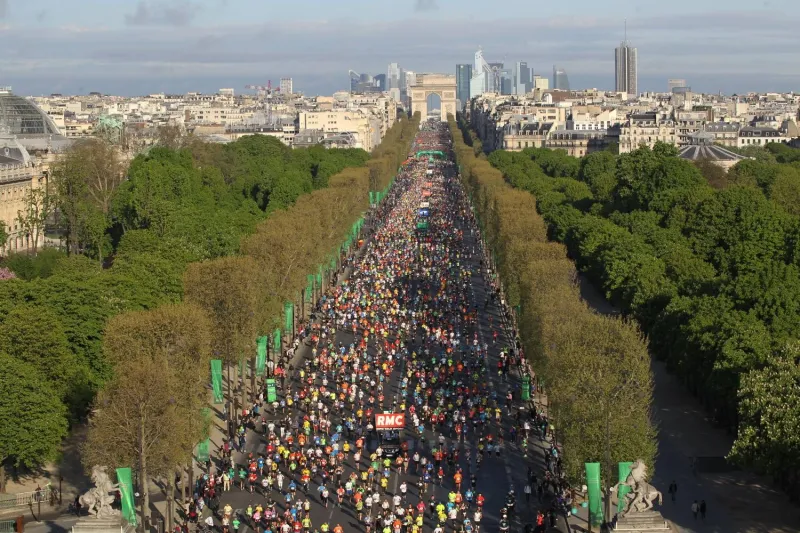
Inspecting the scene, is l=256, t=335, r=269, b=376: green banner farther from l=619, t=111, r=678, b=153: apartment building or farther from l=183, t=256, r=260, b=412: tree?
l=619, t=111, r=678, b=153: apartment building

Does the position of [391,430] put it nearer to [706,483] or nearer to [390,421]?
[390,421]

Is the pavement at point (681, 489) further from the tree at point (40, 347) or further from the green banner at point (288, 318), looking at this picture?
the green banner at point (288, 318)

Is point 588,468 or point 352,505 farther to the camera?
point 352,505

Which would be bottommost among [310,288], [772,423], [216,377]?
[310,288]

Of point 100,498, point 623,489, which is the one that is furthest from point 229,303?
point 623,489

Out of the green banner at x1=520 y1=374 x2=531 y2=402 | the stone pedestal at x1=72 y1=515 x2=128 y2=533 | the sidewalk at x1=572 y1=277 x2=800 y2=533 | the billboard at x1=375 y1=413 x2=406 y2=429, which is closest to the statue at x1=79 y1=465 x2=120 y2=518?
the stone pedestal at x1=72 y1=515 x2=128 y2=533

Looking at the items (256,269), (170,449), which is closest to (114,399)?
(170,449)

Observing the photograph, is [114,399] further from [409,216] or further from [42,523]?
[409,216]
